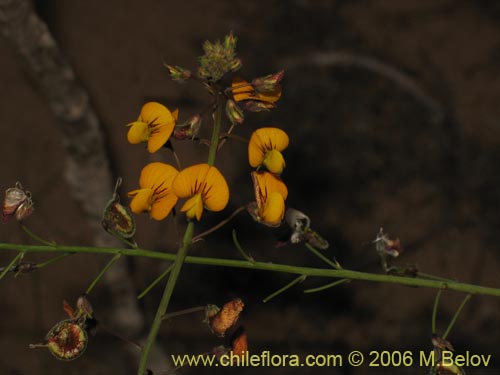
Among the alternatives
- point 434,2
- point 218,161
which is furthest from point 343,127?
point 434,2

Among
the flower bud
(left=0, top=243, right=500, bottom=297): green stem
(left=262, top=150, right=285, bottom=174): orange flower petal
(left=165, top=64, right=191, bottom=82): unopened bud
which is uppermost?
(left=165, top=64, right=191, bottom=82): unopened bud

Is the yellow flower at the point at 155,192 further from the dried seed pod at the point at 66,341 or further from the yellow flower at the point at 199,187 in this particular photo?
the dried seed pod at the point at 66,341

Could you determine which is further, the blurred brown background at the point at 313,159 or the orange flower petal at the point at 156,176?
the blurred brown background at the point at 313,159

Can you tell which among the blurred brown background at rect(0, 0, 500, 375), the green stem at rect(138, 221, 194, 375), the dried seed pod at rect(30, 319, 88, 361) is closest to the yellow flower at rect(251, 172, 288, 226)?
the green stem at rect(138, 221, 194, 375)

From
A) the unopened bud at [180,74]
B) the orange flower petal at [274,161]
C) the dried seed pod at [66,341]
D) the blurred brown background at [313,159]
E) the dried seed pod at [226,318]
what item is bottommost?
the dried seed pod at [66,341]

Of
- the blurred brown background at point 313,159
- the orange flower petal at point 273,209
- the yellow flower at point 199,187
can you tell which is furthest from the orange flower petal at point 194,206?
the blurred brown background at point 313,159

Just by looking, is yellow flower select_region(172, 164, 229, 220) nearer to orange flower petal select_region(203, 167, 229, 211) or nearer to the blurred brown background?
orange flower petal select_region(203, 167, 229, 211)
